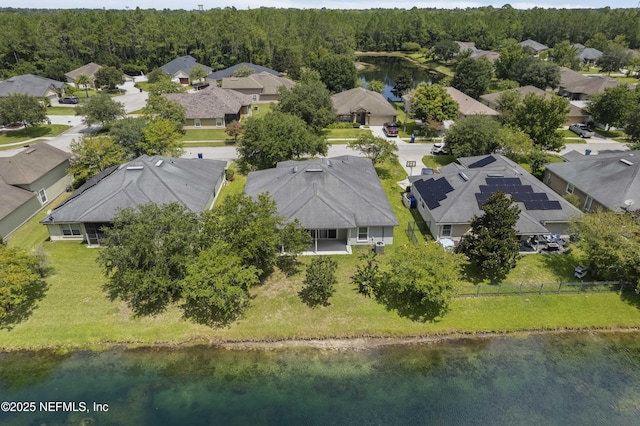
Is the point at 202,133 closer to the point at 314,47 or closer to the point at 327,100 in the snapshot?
the point at 327,100

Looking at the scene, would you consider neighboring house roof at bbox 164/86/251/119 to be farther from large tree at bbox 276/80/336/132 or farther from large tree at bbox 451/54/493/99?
large tree at bbox 451/54/493/99

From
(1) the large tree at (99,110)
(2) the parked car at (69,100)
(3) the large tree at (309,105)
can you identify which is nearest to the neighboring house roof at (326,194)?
(3) the large tree at (309,105)

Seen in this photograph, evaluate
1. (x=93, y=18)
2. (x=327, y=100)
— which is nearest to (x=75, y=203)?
(x=327, y=100)

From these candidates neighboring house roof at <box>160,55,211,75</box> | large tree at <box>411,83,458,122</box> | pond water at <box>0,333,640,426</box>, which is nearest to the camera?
pond water at <box>0,333,640,426</box>

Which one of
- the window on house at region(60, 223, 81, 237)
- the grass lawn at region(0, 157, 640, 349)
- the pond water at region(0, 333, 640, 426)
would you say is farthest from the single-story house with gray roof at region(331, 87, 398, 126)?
the pond water at region(0, 333, 640, 426)

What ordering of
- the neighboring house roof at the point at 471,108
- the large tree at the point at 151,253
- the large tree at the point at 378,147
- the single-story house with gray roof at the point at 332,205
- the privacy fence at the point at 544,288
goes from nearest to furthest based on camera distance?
the large tree at the point at 151,253, the privacy fence at the point at 544,288, the single-story house with gray roof at the point at 332,205, the large tree at the point at 378,147, the neighboring house roof at the point at 471,108

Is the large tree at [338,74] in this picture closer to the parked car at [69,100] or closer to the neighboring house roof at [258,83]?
the neighboring house roof at [258,83]
